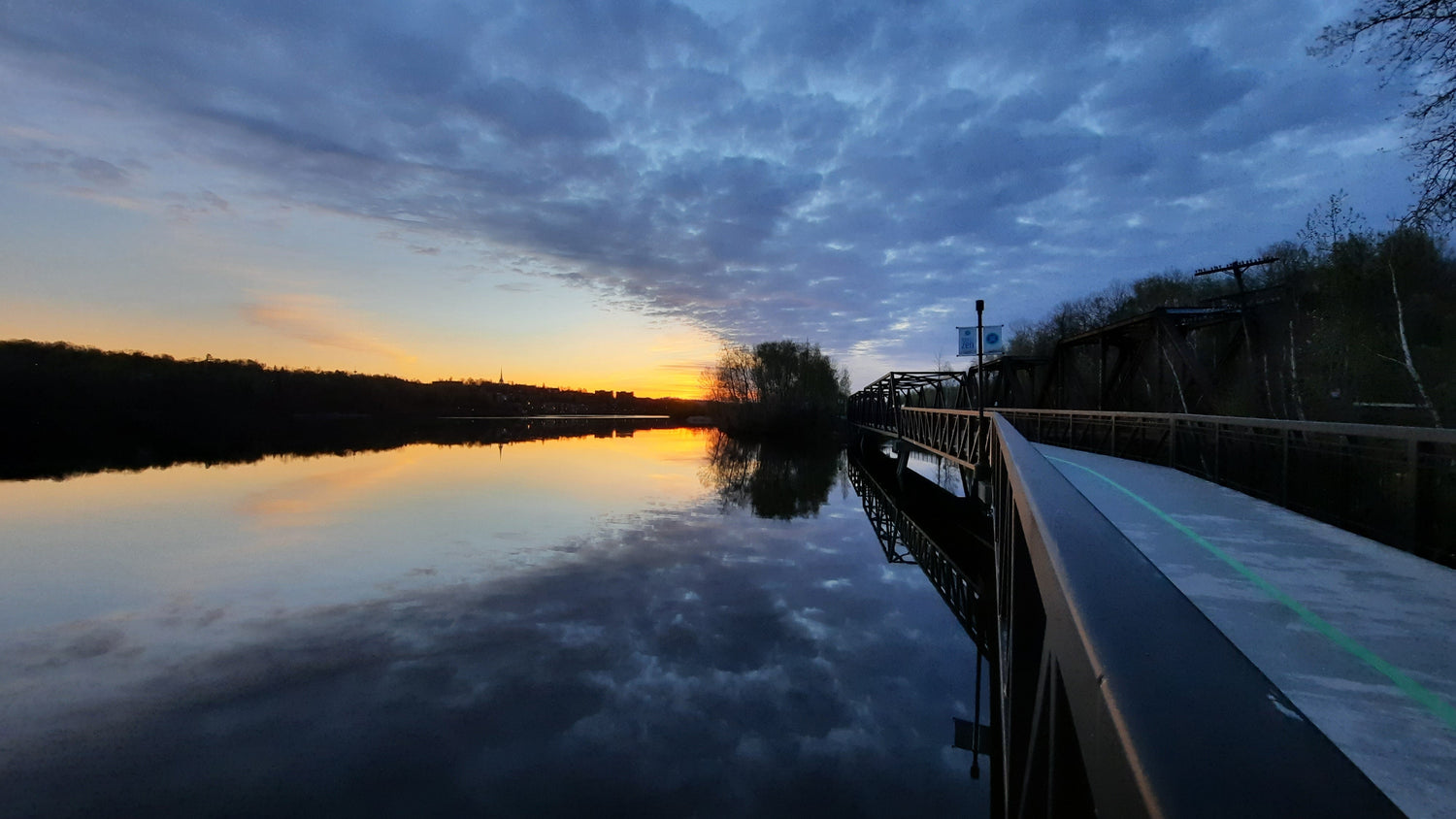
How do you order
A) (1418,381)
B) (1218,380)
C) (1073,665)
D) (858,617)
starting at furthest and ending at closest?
(1218,380), (1418,381), (858,617), (1073,665)

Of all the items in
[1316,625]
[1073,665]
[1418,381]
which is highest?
[1418,381]

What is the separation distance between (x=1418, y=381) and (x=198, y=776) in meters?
26.1

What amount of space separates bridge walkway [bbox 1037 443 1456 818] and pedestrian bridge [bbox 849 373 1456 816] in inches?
0.7

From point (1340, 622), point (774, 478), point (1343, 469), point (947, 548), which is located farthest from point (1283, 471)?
point (774, 478)

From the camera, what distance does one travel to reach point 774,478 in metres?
28.5

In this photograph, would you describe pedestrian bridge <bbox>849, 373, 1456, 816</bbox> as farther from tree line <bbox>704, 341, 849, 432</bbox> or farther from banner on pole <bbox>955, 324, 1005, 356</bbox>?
tree line <bbox>704, 341, 849, 432</bbox>

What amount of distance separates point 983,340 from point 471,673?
555 inches

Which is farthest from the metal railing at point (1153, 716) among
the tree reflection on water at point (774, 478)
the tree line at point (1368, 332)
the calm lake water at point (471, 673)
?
the tree line at point (1368, 332)

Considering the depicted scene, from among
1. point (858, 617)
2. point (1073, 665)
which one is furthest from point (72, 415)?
point (1073, 665)

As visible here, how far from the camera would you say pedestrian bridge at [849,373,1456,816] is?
2.29 ft

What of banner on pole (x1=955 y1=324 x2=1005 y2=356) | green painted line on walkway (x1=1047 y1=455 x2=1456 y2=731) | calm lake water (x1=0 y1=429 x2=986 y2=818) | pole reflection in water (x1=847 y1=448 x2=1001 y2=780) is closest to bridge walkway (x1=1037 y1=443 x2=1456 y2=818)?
green painted line on walkway (x1=1047 y1=455 x2=1456 y2=731)

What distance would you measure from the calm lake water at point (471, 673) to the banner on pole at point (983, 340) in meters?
5.95

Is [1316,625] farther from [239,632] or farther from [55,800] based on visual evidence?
[239,632]

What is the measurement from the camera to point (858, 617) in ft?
32.9
